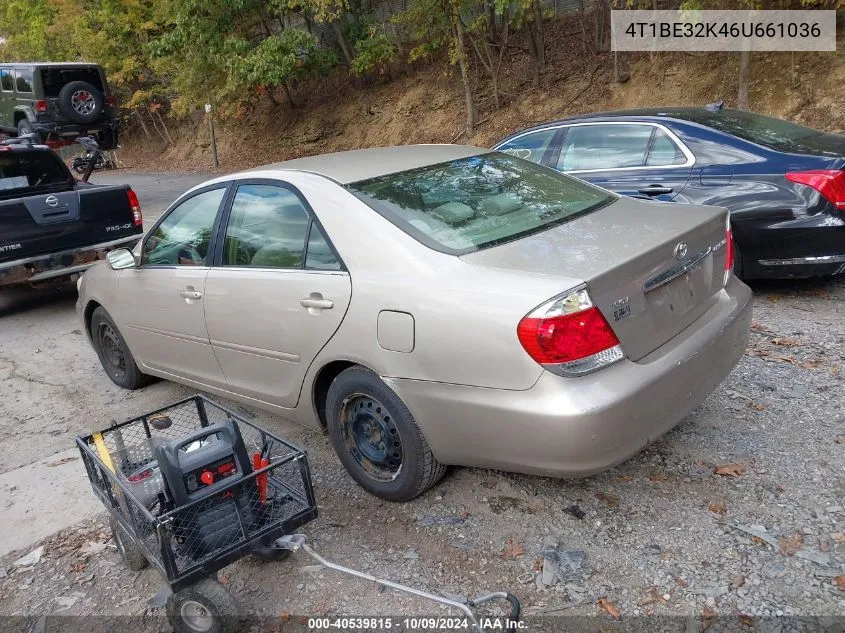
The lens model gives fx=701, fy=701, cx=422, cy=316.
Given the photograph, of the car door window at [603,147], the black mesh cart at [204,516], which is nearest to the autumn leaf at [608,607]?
the black mesh cart at [204,516]

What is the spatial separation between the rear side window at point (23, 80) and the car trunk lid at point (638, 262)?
648 inches

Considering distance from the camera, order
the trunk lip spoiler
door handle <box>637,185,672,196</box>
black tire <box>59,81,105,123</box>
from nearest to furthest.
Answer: the trunk lip spoiler < door handle <box>637,185,672,196</box> < black tire <box>59,81,105,123</box>

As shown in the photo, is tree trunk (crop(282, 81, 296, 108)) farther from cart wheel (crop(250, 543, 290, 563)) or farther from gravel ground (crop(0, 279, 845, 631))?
cart wheel (crop(250, 543, 290, 563))

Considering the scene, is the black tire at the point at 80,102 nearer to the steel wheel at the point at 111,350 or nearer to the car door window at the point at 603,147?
the steel wheel at the point at 111,350

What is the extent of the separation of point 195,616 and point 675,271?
2401 millimetres

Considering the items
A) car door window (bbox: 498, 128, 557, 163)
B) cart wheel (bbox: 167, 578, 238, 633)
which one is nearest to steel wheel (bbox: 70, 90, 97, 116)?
car door window (bbox: 498, 128, 557, 163)

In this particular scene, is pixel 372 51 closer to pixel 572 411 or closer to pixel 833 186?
pixel 833 186

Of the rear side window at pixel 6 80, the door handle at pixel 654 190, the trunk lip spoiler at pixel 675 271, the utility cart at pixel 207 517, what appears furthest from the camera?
the rear side window at pixel 6 80

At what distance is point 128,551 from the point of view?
309cm

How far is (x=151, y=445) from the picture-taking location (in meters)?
3.37

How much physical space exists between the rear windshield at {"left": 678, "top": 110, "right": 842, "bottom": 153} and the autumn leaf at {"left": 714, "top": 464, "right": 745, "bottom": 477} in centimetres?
298

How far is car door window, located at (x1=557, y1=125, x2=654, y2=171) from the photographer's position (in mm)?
5926

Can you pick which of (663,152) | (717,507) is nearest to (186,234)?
(717,507)

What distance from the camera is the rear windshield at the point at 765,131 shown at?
5359 mm
